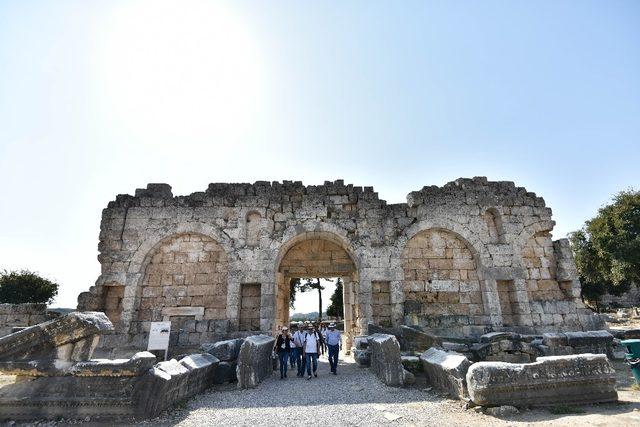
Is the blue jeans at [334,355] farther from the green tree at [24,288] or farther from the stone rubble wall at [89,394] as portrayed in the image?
the green tree at [24,288]

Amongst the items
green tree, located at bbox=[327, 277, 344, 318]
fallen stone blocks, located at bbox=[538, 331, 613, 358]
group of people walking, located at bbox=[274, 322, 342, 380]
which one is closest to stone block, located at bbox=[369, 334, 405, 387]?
group of people walking, located at bbox=[274, 322, 342, 380]

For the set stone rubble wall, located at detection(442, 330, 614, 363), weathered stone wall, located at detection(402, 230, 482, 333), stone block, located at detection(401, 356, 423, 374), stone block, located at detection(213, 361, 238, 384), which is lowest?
stone block, located at detection(213, 361, 238, 384)

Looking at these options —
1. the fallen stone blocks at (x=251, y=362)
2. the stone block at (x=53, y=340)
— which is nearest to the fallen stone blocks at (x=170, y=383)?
the fallen stone blocks at (x=251, y=362)

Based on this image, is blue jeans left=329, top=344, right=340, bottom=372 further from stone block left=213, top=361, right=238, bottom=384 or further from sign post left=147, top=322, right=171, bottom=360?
sign post left=147, top=322, right=171, bottom=360

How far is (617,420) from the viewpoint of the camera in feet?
12.4

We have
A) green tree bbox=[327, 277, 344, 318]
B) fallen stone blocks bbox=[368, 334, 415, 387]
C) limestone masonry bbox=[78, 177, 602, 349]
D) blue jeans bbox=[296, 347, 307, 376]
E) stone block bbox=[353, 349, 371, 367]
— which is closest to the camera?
fallen stone blocks bbox=[368, 334, 415, 387]

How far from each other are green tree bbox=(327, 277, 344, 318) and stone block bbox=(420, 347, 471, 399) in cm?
2188

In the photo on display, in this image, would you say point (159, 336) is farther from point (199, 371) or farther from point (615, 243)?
point (615, 243)

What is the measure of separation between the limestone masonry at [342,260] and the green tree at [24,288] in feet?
77.2

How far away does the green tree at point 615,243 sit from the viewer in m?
20.9

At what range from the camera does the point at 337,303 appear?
97.3 ft

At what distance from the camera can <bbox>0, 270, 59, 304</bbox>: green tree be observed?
83.1 ft

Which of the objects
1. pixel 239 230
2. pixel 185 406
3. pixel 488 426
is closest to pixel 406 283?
pixel 239 230

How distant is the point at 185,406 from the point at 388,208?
7.88 meters
